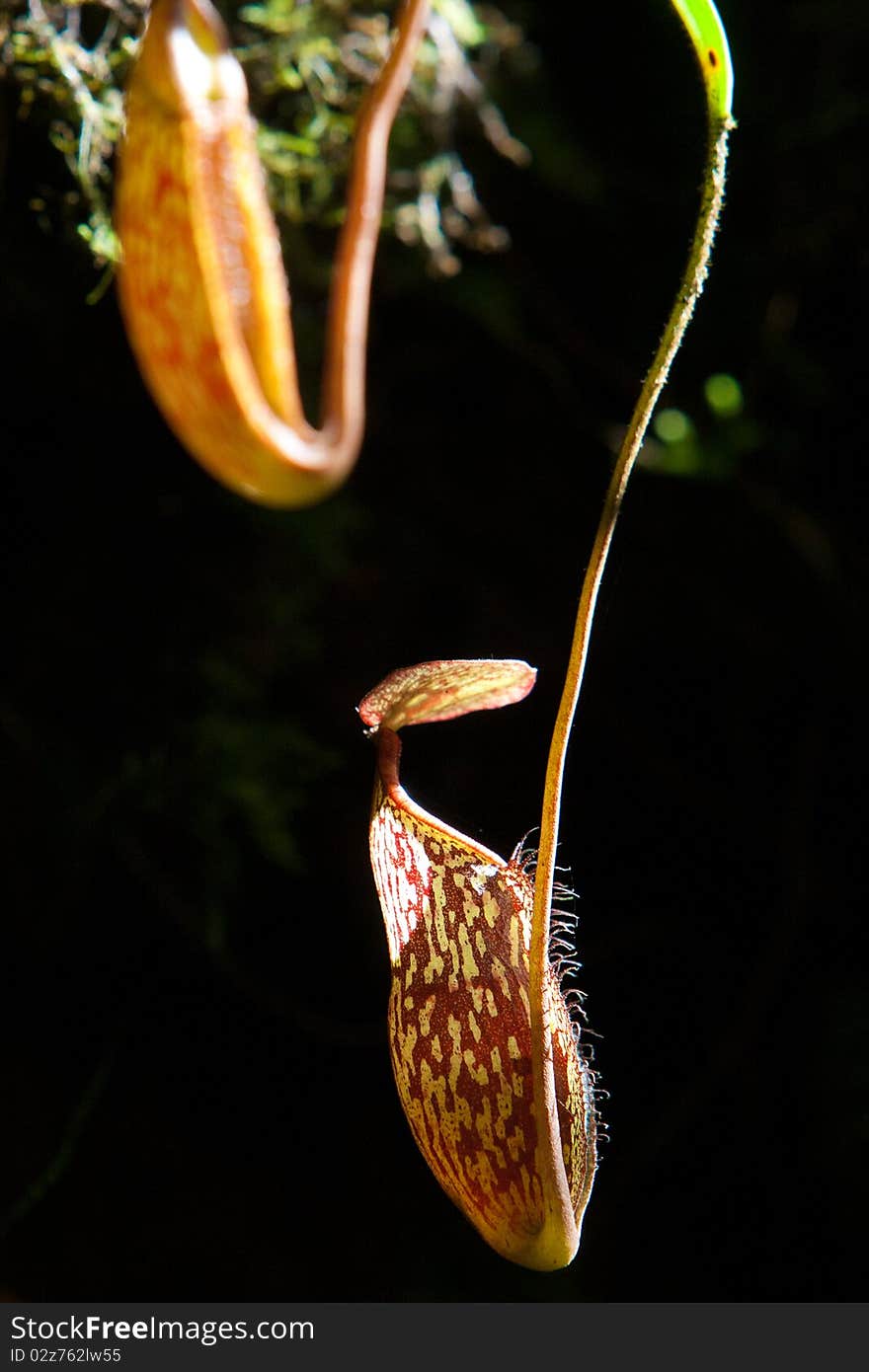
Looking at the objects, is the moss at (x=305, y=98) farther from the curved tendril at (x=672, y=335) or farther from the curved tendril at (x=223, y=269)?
the curved tendril at (x=672, y=335)

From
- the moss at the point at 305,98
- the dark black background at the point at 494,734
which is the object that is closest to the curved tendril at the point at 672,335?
the moss at the point at 305,98

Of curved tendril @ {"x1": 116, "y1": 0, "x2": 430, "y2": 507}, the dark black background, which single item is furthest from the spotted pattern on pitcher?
the dark black background

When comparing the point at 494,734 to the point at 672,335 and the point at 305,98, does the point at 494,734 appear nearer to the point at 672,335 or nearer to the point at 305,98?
the point at 305,98

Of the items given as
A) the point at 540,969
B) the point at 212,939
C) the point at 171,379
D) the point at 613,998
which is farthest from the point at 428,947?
the point at 613,998

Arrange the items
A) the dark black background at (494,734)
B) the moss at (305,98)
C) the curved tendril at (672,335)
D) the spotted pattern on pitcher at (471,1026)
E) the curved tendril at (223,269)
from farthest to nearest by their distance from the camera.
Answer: the dark black background at (494,734), the moss at (305,98), the spotted pattern on pitcher at (471,1026), the curved tendril at (672,335), the curved tendril at (223,269)

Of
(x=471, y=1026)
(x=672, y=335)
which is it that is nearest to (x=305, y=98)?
(x=672, y=335)

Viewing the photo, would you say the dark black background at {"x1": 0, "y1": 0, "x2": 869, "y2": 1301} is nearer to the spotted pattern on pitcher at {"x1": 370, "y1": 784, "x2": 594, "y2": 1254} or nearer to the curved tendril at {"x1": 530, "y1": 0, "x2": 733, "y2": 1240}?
the spotted pattern on pitcher at {"x1": 370, "y1": 784, "x2": 594, "y2": 1254}

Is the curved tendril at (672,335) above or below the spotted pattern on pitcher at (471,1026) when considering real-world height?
above
